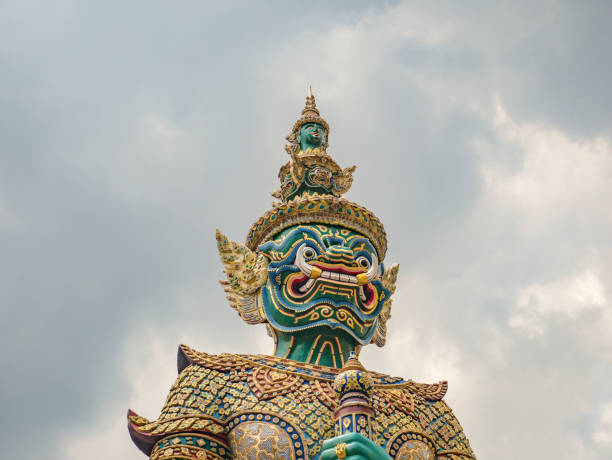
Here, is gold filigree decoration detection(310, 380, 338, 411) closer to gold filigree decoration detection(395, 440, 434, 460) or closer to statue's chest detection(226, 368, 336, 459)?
statue's chest detection(226, 368, 336, 459)

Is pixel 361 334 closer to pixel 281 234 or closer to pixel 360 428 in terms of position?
pixel 281 234

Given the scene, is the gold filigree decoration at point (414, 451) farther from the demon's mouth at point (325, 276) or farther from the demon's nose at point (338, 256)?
the demon's nose at point (338, 256)

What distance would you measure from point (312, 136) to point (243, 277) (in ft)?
7.66

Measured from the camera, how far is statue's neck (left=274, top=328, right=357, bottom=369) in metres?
8.05

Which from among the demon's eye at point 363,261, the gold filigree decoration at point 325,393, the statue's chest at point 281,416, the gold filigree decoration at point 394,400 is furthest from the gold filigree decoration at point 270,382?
the demon's eye at point 363,261

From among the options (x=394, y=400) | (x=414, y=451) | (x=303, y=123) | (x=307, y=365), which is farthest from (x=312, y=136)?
(x=414, y=451)

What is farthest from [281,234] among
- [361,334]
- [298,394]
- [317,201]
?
[298,394]

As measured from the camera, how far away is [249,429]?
22.8 ft

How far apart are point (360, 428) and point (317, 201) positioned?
3.33 m

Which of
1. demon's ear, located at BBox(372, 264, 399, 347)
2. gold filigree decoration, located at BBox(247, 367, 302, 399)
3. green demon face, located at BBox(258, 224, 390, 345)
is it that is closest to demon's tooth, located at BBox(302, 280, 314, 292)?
green demon face, located at BBox(258, 224, 390, 345)

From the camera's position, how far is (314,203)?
28.7 feet

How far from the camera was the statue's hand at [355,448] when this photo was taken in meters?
5.86

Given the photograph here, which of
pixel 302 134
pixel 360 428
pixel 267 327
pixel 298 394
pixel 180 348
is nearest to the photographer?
pixel 360 428

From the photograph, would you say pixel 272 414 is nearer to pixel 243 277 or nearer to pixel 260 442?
pixel 260 442
